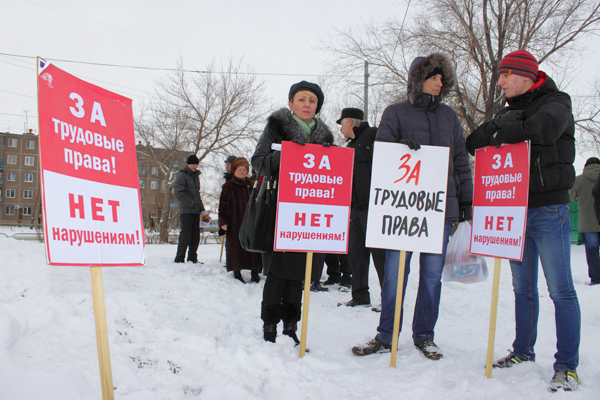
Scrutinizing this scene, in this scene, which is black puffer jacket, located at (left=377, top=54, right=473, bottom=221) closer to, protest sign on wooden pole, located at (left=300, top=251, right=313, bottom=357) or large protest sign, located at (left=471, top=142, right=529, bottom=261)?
large protest sign, located at (left=471, top=142, right=529, bottom=261)

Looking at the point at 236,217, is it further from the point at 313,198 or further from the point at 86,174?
the point at 86,174

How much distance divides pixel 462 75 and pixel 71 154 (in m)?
17.3

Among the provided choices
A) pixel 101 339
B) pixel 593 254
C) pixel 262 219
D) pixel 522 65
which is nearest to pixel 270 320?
pixel 262 219

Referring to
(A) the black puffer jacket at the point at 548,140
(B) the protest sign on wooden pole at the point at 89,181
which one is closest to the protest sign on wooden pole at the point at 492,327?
(A) the black puffer jacket at the point at 548,140

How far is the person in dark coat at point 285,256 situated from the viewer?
9.78 ft

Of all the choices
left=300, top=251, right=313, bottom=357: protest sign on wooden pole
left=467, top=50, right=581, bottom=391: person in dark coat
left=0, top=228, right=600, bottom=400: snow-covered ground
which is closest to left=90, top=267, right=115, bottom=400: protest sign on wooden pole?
left=0, top=228, right=600, bottom=400: snow-covered ground

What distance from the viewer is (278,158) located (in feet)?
9.58

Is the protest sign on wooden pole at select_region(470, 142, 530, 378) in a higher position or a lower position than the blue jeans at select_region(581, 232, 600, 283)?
higher

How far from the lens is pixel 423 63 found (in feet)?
10.3

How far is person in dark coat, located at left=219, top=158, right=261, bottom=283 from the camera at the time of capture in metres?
5.82

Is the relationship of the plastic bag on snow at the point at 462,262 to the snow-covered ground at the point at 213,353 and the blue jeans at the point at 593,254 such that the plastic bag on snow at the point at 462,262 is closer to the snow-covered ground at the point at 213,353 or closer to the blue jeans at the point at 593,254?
the snow-covered ground at the point at 213,353

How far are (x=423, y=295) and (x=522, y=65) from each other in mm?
1843

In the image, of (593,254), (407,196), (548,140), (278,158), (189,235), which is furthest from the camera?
(189,235)

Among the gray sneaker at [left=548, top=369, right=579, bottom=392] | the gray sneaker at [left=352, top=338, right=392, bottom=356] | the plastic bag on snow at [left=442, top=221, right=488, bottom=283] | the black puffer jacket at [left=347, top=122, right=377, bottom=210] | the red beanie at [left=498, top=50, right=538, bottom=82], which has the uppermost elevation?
the red beanie at [left=498, top=50, right=538, bottom=82]
